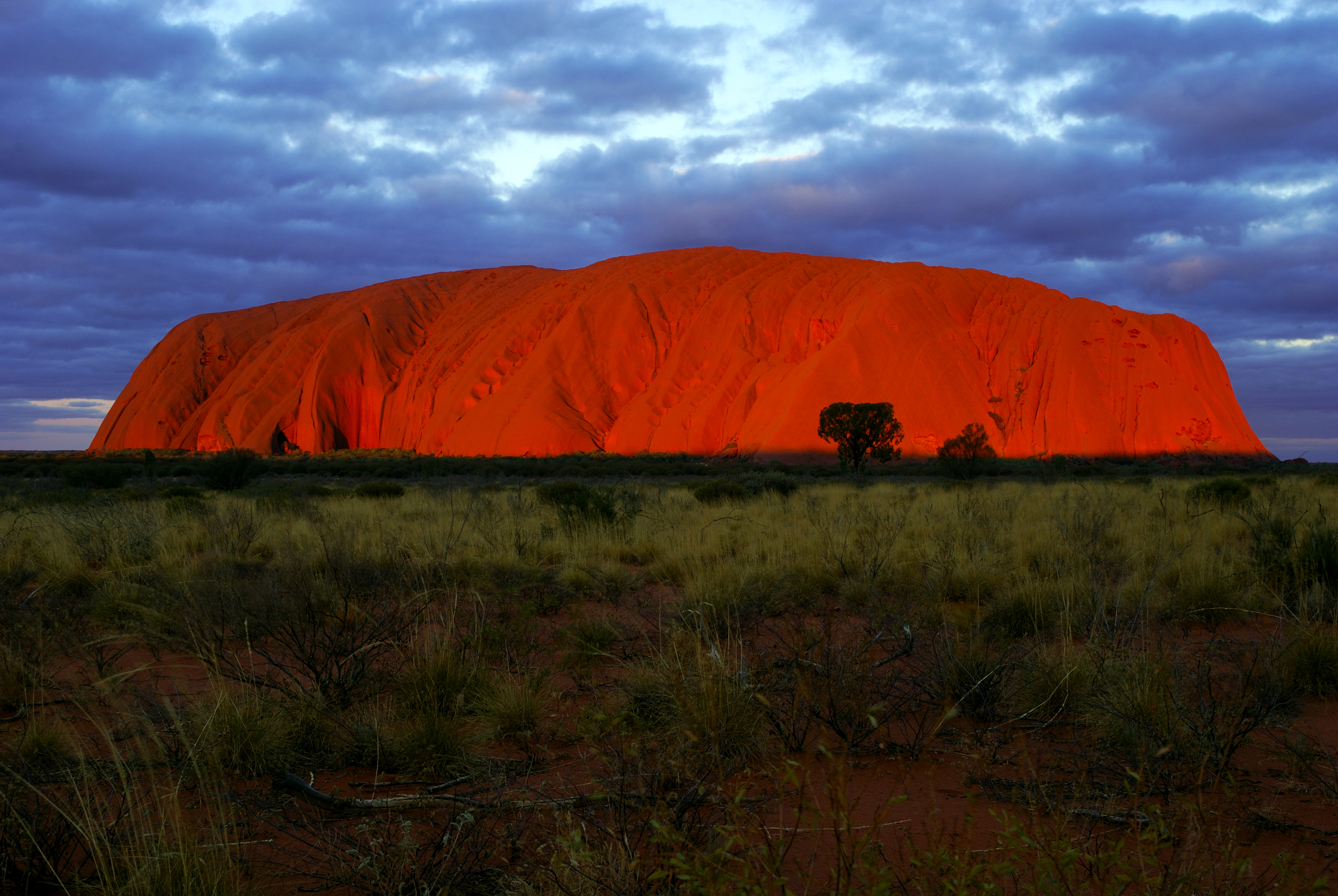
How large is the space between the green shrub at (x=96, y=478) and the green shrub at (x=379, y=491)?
827 cm

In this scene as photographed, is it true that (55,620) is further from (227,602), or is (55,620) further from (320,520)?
(320,520)

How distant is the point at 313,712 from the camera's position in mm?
3564

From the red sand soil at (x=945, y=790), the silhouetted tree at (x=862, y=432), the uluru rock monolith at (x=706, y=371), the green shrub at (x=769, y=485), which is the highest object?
the uluru rock monolith at (x=706, y=371)

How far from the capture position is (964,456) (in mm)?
27469

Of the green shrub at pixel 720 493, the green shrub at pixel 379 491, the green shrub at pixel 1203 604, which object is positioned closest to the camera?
the green shrub at pixel 1203 604

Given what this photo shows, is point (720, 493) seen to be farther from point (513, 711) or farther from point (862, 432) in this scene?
point (862, 432)

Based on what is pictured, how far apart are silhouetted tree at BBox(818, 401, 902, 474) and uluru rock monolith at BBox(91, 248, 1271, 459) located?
1052 centimetres

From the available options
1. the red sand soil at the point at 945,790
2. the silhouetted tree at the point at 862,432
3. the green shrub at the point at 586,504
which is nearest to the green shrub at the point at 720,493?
the green shrub at the point at 586,504

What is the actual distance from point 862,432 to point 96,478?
3155 cm

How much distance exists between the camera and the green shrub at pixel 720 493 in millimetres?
13766

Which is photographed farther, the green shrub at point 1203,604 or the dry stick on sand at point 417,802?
the green shrub at point 1203,604

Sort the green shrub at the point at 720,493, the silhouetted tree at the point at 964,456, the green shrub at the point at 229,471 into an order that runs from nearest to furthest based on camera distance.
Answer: the green shrub at the point at 720,493 → the green shrub at the point at 229,471 → the silhouetted tree at the point at 964,456

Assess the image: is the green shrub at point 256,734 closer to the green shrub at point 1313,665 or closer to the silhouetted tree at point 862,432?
the green shrub at point 1313,665

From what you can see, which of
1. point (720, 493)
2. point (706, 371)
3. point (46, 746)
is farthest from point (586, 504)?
point (706, 371)
